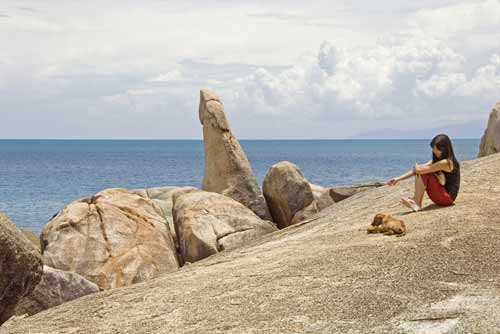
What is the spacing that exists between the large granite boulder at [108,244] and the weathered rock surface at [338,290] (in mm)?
5441

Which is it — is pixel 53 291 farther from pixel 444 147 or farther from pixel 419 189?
pixel 444 147

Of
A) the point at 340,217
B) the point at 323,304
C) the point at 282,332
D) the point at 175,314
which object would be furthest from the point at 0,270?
the point at 340,217

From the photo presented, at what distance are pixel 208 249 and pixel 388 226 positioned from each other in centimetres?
886

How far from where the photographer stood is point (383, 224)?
54.6 ft

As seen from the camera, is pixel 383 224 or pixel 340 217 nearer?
pixel 383 224

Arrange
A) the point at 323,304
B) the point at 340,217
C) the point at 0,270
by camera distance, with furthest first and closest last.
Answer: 1. the point at 340,217
2. the point at 323,304
3. the point at 0,270

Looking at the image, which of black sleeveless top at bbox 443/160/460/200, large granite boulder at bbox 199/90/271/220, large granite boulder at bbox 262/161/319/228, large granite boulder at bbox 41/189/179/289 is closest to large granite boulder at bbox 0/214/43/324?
black sleeveless top at bbox 443/160/460/200

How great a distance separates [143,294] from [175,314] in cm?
200

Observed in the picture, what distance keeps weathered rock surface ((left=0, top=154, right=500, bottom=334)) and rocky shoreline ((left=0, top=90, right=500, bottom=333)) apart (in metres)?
0.05

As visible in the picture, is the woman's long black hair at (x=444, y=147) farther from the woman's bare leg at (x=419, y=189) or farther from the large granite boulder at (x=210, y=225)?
the large granite boulder at (x=210, y=225)

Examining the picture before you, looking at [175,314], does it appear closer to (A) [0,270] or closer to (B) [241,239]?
(A) [0,270]

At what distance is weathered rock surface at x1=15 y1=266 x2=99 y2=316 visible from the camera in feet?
62.1

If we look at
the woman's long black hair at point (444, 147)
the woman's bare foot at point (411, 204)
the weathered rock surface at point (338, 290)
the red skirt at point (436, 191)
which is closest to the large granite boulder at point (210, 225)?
the weathered rock surface at point (338, 290)

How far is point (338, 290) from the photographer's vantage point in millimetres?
13492
